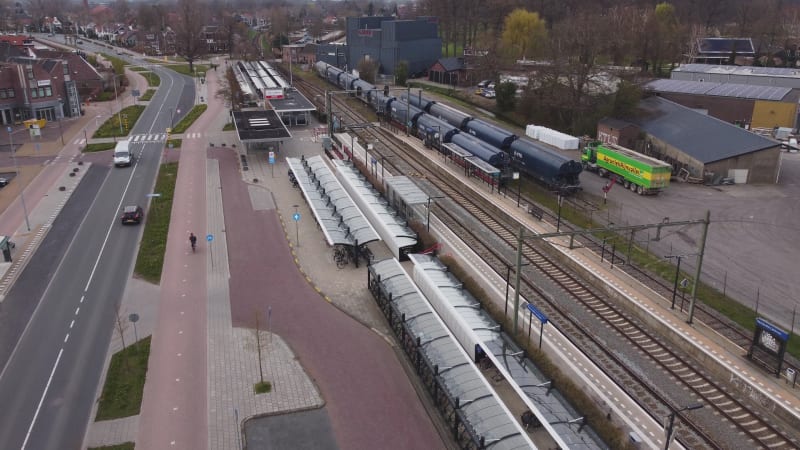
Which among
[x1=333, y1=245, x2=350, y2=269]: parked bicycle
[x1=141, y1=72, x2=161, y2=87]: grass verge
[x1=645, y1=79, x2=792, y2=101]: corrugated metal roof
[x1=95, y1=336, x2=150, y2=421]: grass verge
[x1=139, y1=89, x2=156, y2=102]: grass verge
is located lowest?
[x1=95, y1=336, x2=150, y2=421]: grass verge

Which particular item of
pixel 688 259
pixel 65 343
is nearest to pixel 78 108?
pixel 65 343

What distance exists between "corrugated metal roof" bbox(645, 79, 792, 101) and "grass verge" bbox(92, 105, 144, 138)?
216 feet

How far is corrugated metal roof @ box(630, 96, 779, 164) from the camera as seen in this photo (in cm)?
5284

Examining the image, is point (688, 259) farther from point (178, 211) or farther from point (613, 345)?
point (178, 211)

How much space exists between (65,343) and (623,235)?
33.3 m

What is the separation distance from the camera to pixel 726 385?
25594 mm

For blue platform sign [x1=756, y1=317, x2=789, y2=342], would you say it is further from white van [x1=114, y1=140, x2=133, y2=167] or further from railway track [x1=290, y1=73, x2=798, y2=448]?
white van [x1=114, y1=140, x2=133, y2=167]

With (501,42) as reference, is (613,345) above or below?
below

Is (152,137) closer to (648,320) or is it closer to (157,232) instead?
(157,232)

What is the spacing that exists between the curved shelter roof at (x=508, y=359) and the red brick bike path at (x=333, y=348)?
344 cm

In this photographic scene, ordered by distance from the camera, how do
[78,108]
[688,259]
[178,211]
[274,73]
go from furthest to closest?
[274,73]
[78,108]
[178,211]
[688,259]

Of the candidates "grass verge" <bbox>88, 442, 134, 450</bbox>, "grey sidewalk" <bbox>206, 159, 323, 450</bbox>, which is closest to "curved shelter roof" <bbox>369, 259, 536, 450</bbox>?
"grey sidewalk" <bbox>206, 159, 323, 450</bbox>

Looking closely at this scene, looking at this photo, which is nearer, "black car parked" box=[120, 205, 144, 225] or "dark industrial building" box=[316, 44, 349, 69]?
"black car parked" box=[120, 205, 144, 225]

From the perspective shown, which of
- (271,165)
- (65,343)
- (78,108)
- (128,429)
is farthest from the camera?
(78,108)
